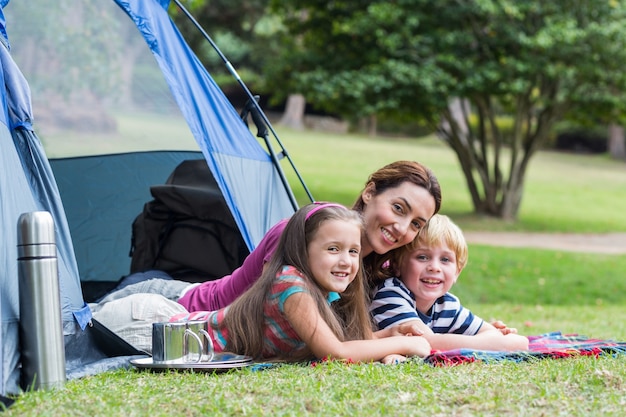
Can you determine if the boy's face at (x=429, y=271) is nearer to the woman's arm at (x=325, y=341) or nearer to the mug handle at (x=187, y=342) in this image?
the woman's arm at (x=325, y=341)

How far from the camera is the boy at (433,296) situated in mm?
3832

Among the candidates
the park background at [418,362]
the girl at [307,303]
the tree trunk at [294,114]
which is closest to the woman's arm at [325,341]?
the girl at [307,303]

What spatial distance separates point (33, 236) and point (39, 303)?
0.76ft

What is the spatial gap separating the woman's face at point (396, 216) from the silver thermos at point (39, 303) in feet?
4.34

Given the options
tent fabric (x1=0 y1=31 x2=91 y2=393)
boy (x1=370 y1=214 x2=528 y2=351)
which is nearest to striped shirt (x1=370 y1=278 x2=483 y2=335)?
boy (x1=370 y1=214 x2=528 y2=351)

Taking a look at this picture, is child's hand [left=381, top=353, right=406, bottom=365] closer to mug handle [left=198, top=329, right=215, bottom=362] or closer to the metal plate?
the metal plate

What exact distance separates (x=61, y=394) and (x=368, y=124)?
2600cm

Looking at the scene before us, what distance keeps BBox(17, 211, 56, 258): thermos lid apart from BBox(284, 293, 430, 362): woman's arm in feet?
3.01

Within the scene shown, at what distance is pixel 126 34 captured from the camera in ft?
19.1

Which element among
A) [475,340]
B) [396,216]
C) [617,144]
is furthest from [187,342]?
[617,144]

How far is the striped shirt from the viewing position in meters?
3.84

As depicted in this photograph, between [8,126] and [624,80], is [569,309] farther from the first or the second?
[8,126]

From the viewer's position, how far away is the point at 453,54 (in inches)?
457

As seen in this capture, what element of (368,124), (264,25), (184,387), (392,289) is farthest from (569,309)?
(368,124)
